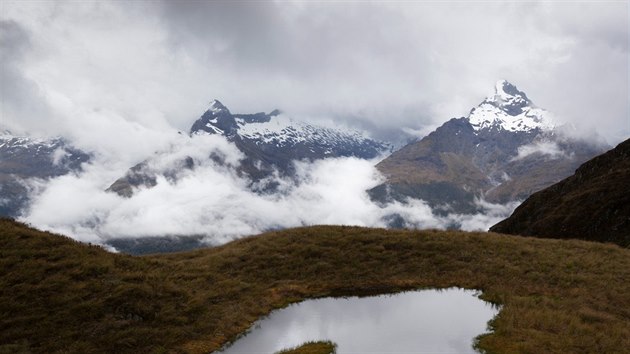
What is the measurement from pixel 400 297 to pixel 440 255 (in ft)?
30.6

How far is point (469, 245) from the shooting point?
148 ft

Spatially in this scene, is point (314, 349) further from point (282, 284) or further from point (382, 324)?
point (282, 284)

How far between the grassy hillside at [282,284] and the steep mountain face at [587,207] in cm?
5059

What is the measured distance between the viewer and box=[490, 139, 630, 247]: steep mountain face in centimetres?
9481

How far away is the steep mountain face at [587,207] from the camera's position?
94812mm

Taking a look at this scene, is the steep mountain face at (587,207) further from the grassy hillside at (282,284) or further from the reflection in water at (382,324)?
the reflection in water at (382,324)

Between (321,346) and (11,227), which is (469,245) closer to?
(321,346)

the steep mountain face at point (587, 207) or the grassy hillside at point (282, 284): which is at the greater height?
the steep mountain face at point (587, 207)

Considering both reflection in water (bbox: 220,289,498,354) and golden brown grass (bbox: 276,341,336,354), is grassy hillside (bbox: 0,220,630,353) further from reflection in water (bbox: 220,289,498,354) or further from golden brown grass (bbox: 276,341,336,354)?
golden brown grass (bbox: 276,341,336,354)

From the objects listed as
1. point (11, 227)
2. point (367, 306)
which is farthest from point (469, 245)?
point (11, 227)

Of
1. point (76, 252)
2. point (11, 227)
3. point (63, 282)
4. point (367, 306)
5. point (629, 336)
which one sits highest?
point (11, 227)

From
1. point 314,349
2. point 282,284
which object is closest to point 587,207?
point 282,284


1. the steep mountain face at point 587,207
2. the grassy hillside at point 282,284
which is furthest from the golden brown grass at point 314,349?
the steep mountain face at point 587,207

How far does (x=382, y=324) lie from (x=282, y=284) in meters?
11.4
